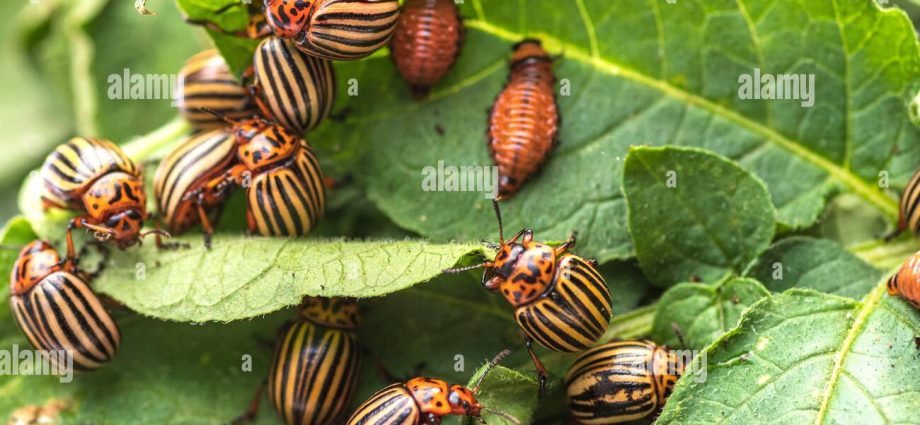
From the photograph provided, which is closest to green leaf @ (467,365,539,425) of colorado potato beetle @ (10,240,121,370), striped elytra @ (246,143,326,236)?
striped elytra @ (246,143,326,236)

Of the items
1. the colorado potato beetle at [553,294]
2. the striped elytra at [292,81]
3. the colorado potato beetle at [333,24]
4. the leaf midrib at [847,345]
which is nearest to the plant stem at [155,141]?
the striped elytra at [292,81]

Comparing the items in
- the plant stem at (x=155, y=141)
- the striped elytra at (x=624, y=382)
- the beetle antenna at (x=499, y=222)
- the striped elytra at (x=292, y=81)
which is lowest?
the striped elytra at (x=624, y=382)

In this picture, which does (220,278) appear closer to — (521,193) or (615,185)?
(521,193)

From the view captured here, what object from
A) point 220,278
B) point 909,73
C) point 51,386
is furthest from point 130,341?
point 909,73

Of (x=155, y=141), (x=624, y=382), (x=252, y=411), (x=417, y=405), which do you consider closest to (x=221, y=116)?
(x=155, y=141)

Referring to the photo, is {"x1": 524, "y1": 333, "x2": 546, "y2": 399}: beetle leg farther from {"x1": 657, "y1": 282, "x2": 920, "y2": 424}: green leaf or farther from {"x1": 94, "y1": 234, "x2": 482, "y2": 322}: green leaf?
{"x1": 657, "y1": 282, "x2": 920, "y2": 424}: green leaf

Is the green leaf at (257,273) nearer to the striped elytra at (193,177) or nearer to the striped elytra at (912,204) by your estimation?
the striped elytra at (193,177)
